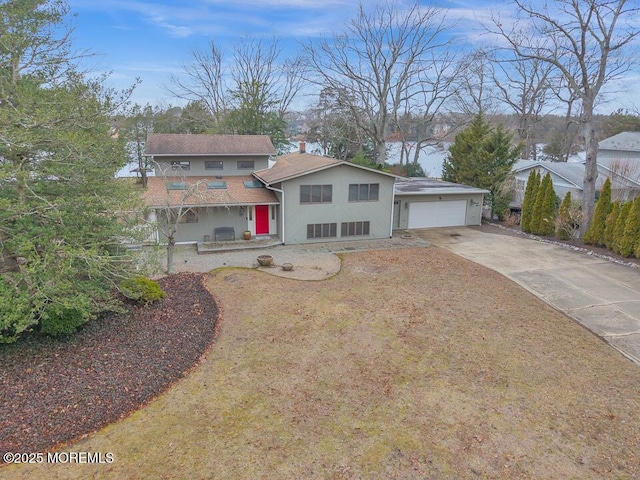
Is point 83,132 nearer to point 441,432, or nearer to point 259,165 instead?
point 441,432

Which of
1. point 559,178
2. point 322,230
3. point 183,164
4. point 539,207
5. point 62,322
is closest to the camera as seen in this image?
point 62,322

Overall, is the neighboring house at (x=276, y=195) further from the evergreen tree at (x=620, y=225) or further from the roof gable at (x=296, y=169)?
the evergreen tree at (x=620, y=225)

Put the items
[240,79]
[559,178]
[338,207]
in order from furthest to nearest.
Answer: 1. [240,79]
2. [559,178]
3. [338,207]

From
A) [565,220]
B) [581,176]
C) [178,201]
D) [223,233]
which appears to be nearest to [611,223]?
[565,220]

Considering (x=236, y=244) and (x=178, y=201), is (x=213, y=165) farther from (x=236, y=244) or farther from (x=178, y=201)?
(x=236, y=244)

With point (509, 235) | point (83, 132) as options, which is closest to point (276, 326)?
point (83, 132)

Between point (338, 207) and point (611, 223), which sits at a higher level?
point (338, 207)

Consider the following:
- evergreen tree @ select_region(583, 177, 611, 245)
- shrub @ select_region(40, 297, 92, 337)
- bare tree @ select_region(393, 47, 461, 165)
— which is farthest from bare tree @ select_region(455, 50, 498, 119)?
shrub @ select_region(40, 297, 92, 337)
